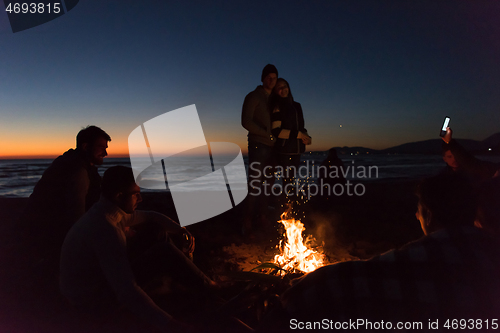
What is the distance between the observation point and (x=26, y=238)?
8.95 feet

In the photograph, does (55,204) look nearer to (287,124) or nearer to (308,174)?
(287,124)

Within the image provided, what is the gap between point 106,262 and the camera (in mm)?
1852

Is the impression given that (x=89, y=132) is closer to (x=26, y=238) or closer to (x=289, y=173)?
(x=26, y=238)

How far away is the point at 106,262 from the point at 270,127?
324cm

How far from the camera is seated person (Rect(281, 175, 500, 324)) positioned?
1.12 m

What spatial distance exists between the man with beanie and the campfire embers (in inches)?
31.1

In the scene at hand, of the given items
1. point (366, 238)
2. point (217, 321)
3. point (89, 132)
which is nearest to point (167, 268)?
point (217, 321)

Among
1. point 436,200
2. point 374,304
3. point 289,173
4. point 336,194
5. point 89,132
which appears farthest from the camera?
point 336,194

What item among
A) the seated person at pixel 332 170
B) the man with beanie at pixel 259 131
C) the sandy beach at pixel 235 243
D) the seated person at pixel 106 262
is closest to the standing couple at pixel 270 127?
the man with beanie at pixel 259 131

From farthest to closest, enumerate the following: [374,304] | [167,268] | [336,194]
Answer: [336,194] → [167,268] → [374,304]

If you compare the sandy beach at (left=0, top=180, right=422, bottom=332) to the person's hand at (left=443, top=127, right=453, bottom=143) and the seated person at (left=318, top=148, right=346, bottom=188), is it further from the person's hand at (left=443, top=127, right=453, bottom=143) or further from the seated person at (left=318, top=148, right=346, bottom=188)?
the person's hand at (left=443, top=127, right=453, bottom=143)

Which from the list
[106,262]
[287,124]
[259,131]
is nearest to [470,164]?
[287,124]

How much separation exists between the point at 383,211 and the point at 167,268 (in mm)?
5568

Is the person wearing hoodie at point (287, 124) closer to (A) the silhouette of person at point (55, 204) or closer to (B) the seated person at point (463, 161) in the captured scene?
(B) the seated person at point (463, 161)
